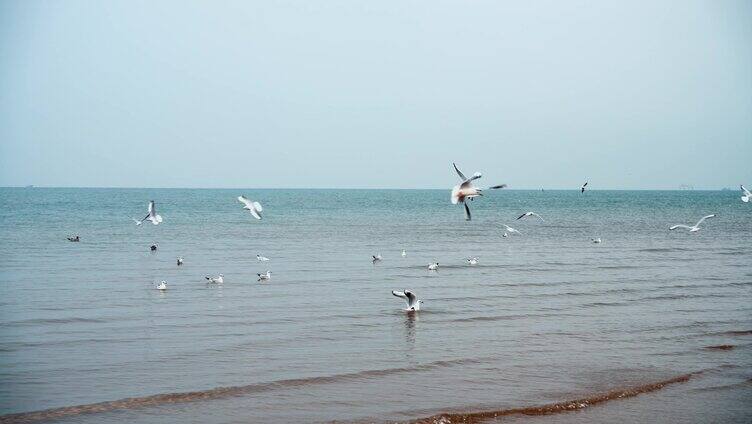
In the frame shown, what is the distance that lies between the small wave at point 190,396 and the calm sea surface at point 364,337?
0.05m

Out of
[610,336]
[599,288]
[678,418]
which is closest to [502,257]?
[599,288]

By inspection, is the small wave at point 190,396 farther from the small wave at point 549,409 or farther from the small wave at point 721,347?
the small wave at point 721,347

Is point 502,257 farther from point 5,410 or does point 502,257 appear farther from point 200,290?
point 5,410

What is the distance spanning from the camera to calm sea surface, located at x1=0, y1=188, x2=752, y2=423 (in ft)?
43.2

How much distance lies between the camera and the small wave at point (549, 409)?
12297 mm

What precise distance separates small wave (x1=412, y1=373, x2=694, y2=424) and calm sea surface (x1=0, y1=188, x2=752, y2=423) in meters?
0.22

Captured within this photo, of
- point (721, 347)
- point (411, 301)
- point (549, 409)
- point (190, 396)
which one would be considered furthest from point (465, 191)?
point (411, 301)

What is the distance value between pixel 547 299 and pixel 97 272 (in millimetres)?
17979

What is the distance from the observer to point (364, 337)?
1842 centimetres

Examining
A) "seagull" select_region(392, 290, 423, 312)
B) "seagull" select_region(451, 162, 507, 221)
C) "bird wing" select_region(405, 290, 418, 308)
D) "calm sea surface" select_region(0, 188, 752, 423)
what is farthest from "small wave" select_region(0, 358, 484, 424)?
"seagull" select_region(392, 290, 423, 312)

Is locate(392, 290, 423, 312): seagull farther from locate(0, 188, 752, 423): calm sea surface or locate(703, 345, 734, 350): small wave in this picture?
locate(703, 345, 734, 350): small wave

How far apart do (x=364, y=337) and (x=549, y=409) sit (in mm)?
6400

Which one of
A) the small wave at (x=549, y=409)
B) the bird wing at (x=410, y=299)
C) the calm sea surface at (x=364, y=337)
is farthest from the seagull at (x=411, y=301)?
the small wave at (x=549, y=409)

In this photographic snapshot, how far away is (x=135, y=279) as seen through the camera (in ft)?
95.0
